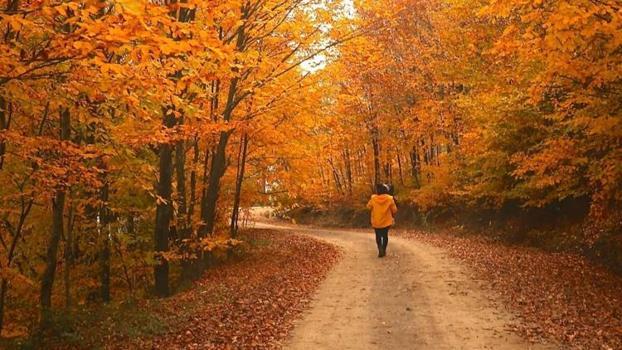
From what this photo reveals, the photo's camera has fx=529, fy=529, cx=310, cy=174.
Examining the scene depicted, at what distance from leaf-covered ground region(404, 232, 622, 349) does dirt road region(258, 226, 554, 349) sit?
443 mm

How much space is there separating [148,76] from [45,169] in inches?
123

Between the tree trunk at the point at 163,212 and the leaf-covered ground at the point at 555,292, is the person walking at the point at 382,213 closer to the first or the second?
the leaf-covered ground at the point at 555,292

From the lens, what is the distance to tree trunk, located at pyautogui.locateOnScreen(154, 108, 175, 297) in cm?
1134

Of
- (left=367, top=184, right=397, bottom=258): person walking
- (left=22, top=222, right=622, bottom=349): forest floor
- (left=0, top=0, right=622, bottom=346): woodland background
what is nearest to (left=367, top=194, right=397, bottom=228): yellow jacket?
(left=367, top=184, right=397, bottom=258): person walking

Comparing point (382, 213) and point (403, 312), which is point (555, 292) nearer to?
point (403, 312)

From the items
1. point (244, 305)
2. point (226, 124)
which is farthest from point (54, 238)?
point (226, 124)

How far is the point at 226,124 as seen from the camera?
1120 centimetres

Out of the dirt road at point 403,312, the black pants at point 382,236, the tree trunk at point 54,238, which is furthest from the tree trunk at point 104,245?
the black pants at point 382,236

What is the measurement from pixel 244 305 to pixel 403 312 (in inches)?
121

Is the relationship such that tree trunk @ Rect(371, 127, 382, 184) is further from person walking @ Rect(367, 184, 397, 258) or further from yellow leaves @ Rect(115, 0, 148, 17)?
yellow leaves @ Rect(115, 0, 148, 17)

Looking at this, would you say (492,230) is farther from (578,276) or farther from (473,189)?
(578,276)

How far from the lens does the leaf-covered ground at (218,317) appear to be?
800 cm

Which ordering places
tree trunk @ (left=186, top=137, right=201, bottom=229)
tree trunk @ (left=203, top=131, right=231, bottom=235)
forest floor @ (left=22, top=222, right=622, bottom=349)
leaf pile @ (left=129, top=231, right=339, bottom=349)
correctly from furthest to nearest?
tree trunk @ (left=186, top=137, right=201, bottom=229) → tree trunk @ (left=203, top=131, right=231, bottom=235) → leaf pile @ (left=129, top=231, right=339, bottom=349) → forest floor @ (left=22, top=222, right=622, bottom=349)

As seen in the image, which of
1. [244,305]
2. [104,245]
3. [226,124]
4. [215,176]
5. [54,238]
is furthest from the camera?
[215,176]
